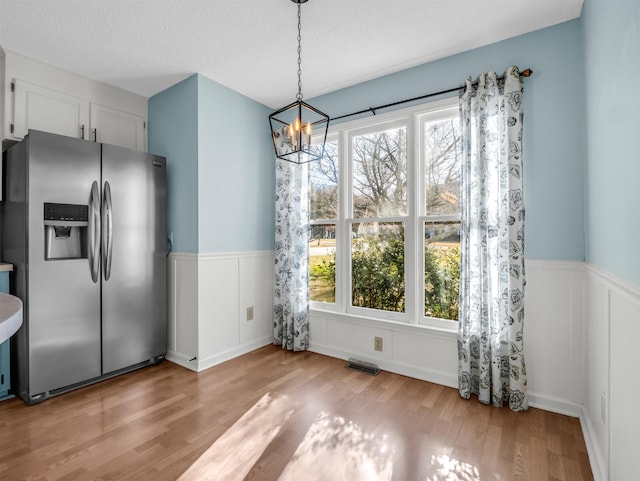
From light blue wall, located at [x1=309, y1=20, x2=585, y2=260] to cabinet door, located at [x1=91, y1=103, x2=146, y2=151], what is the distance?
10.8 ft

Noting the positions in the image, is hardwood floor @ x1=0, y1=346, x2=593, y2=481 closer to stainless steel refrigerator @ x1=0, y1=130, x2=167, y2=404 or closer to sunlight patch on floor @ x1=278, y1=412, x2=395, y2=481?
sunlight patch on floor @ x1=278, y1=412, x2=395, y2=481

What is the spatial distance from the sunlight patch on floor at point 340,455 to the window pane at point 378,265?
3.97 feet

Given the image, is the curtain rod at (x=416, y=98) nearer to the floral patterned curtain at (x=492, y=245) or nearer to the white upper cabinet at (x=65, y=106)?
the floral patterned curtain at (x=492, y=245)

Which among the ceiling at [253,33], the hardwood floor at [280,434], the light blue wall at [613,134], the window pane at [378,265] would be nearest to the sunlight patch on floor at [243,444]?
the hardwood floor at [280,434]

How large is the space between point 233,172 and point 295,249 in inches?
39.4

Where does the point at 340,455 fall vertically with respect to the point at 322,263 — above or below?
below

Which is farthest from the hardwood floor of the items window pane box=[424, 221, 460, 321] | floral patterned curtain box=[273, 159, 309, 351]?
floral patterned curtain box=[273, 159, 309, 351]

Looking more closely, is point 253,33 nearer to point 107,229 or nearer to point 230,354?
point 107,229

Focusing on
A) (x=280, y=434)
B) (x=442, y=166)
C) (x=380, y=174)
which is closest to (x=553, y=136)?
(x=442, y=166)

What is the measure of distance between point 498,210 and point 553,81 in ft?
3.06

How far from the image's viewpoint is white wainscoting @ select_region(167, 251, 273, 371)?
296 centimetres

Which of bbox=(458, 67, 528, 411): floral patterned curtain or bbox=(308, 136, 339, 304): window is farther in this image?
bbox=(308, 136, 339, 304): window

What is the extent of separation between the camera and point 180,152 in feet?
10.1

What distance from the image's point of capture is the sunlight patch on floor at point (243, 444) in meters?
1.63
